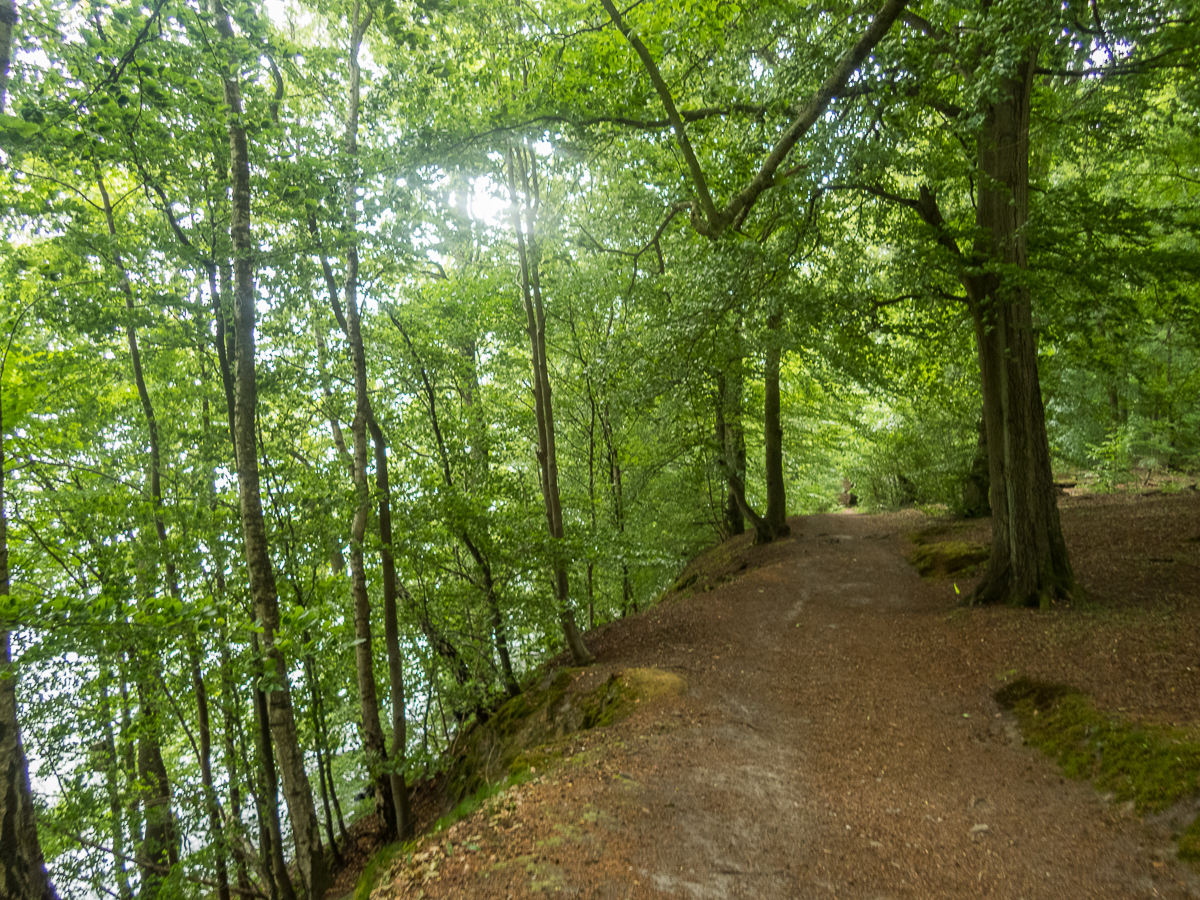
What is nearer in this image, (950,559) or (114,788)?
(114,788)

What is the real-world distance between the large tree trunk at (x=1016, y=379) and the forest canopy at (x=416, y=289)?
0.15 ft

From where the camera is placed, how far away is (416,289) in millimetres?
12508

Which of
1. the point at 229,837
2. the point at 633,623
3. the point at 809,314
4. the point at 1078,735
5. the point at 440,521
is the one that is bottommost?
the point at 229,837

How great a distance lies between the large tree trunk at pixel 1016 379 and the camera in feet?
26.8

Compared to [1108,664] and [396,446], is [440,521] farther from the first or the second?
[1108,664]

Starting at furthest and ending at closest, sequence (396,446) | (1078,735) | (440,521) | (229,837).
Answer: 1. (396,446)
2. (440,521)
3. (229,837)
4. (1078,735)

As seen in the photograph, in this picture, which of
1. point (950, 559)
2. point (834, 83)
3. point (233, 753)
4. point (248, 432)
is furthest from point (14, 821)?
point (950, 559)

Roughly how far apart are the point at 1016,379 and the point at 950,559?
4.85 meters

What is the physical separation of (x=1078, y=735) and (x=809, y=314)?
234 inches

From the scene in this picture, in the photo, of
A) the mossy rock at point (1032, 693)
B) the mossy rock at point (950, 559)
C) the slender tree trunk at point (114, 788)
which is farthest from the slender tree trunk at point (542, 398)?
the mossy rock at point (950, 559)

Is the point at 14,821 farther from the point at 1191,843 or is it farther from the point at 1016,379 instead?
the point at 1016,379

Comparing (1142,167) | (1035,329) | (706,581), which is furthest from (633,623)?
(1142,167)

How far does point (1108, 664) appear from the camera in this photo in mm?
6199

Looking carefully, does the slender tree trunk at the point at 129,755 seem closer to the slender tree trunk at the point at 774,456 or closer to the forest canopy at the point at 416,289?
the forest canopy at the point at 416,289
